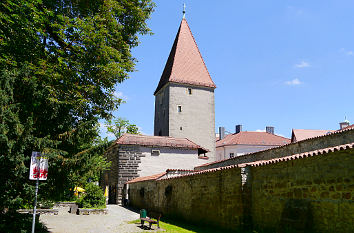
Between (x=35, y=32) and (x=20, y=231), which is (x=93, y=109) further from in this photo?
(x=20, y=231)

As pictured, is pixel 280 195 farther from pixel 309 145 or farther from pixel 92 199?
pixel 92 199

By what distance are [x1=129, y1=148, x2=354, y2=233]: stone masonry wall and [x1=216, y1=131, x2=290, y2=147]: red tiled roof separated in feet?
116

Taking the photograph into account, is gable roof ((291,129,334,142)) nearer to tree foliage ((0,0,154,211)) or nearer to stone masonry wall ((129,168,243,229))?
stone masonry wall ((129,168,243,229))

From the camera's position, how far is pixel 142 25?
585 inches

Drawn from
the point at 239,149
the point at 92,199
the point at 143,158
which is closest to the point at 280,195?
the point at 92,199

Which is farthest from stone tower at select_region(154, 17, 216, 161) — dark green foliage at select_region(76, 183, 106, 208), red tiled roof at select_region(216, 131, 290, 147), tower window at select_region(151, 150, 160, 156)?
dark green foliage at select_region(76, 183, 106, 208)

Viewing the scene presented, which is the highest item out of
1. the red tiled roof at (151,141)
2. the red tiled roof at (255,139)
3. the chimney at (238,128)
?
the chimney at (238,128)

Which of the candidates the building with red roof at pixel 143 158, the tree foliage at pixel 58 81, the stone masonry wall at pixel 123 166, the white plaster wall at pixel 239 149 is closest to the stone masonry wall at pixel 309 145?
the tree foliage at pixel 58 81

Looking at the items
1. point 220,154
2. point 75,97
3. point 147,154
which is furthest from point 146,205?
point 220,154

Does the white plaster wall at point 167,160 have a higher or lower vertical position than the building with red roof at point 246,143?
lower

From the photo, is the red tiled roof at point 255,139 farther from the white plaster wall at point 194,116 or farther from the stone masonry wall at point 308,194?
the stone masonry wall at point 308,194

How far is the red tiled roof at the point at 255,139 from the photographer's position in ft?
153

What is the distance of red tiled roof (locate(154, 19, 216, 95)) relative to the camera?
3444 centimetres

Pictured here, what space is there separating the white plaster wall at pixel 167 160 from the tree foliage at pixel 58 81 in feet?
35.2
